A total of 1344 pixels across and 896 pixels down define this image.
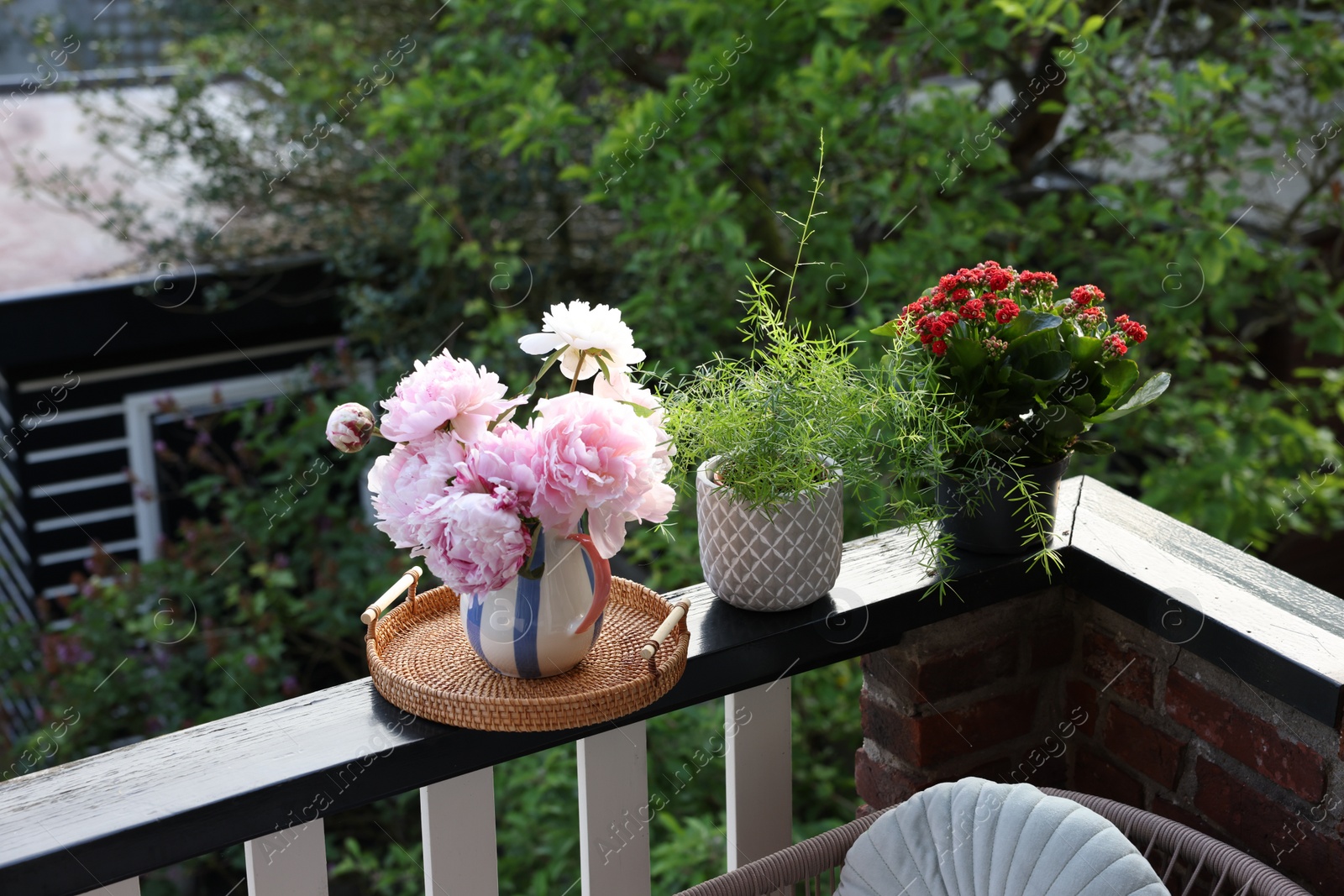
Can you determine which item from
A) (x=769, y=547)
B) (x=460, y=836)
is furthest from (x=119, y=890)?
(x=769, y=547)

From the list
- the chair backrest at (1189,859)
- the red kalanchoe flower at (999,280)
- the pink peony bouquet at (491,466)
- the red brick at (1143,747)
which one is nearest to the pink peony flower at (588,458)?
the pink peony bouquet at (491,466)

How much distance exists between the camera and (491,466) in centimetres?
95

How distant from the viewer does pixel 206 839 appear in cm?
93

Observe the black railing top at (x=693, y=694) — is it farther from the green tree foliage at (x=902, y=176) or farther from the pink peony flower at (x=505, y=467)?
the green tree foliage at (x=902, y=176)

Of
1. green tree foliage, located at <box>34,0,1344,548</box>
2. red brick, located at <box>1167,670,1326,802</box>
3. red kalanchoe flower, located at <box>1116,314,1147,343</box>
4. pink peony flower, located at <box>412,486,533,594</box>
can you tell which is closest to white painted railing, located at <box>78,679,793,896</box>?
pink peony flower, located at <box>412,486,533,594</box>

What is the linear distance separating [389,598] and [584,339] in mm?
322

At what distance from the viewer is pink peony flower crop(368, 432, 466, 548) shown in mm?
949

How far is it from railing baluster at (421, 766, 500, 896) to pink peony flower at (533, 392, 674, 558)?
29 cm

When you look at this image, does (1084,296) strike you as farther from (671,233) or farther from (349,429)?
(671,233)

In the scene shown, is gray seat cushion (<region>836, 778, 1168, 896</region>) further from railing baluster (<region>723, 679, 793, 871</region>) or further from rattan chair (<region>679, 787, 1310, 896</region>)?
railing baluster (<region>723, 679, 793, 871</region>)

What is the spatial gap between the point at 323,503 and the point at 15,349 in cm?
106

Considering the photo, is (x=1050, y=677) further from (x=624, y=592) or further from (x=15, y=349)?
(x=15, y=349)

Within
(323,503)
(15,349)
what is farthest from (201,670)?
(15,349)

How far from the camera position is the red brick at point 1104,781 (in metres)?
1.37
